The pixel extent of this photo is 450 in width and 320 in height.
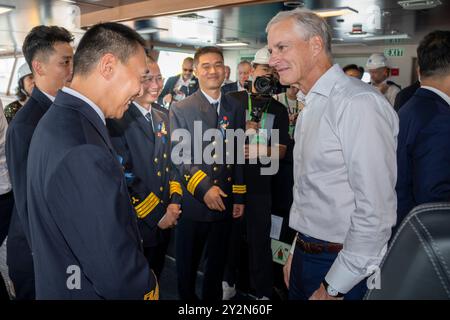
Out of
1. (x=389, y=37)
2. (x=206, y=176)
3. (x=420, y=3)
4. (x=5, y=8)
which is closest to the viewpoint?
(x=206, y=176)

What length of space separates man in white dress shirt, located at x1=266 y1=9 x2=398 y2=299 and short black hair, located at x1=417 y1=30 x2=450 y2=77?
2.02 ft

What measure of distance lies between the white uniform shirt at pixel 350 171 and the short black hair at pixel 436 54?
0.66m

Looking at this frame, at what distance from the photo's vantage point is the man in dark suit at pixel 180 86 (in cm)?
555

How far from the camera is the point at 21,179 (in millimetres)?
1507

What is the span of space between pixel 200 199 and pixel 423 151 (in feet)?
3.92

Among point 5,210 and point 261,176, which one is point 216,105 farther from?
point 5,210

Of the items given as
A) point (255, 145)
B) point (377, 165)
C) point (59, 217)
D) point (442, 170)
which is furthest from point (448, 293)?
point (255, 145)

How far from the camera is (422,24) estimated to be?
6922 mm

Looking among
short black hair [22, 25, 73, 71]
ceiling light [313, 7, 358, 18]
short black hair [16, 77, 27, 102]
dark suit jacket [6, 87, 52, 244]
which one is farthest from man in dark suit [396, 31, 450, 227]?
ceiling light [313, 7, 358, 18]

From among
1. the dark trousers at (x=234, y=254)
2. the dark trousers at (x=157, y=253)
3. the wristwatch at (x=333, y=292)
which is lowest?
the dark trousers at (x=234, y=254)

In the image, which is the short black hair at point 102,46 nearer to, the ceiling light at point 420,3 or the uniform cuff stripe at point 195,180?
the uniform cuff stripe at point 195,180

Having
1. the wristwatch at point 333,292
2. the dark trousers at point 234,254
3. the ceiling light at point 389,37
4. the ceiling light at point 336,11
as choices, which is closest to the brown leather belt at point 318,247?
the wristwatch at point 333,292

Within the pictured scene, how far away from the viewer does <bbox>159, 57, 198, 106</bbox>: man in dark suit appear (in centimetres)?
555

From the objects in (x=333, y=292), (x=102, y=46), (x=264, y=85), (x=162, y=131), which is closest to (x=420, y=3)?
(x=264, y=85)
